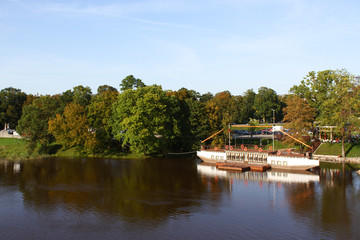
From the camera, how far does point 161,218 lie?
3216 cm

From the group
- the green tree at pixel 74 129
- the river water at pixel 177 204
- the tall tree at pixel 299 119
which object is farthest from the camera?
the green tree at pixel 74 129

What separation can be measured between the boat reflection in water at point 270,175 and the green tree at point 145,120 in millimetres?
15427

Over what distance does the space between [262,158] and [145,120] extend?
25577 mm

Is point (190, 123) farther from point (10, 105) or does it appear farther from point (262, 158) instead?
point (10, 105)

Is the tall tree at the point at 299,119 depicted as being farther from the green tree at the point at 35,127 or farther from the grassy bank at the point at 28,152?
the green tree at the point at 35,127

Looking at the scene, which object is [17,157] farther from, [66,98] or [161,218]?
[161,218]

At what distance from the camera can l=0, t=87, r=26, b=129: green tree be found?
101 m

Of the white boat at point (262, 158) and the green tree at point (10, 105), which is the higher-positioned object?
the green tree at point (10, 105)

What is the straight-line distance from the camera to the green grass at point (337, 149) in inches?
2497

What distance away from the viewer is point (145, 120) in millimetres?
67562

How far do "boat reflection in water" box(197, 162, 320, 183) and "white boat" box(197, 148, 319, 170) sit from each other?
1675 mm

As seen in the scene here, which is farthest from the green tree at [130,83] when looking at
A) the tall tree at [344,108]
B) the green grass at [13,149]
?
the tall tree at [344,108]

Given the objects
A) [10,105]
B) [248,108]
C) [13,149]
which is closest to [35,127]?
[13,149]

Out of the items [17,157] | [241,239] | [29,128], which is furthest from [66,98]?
[241,239]
